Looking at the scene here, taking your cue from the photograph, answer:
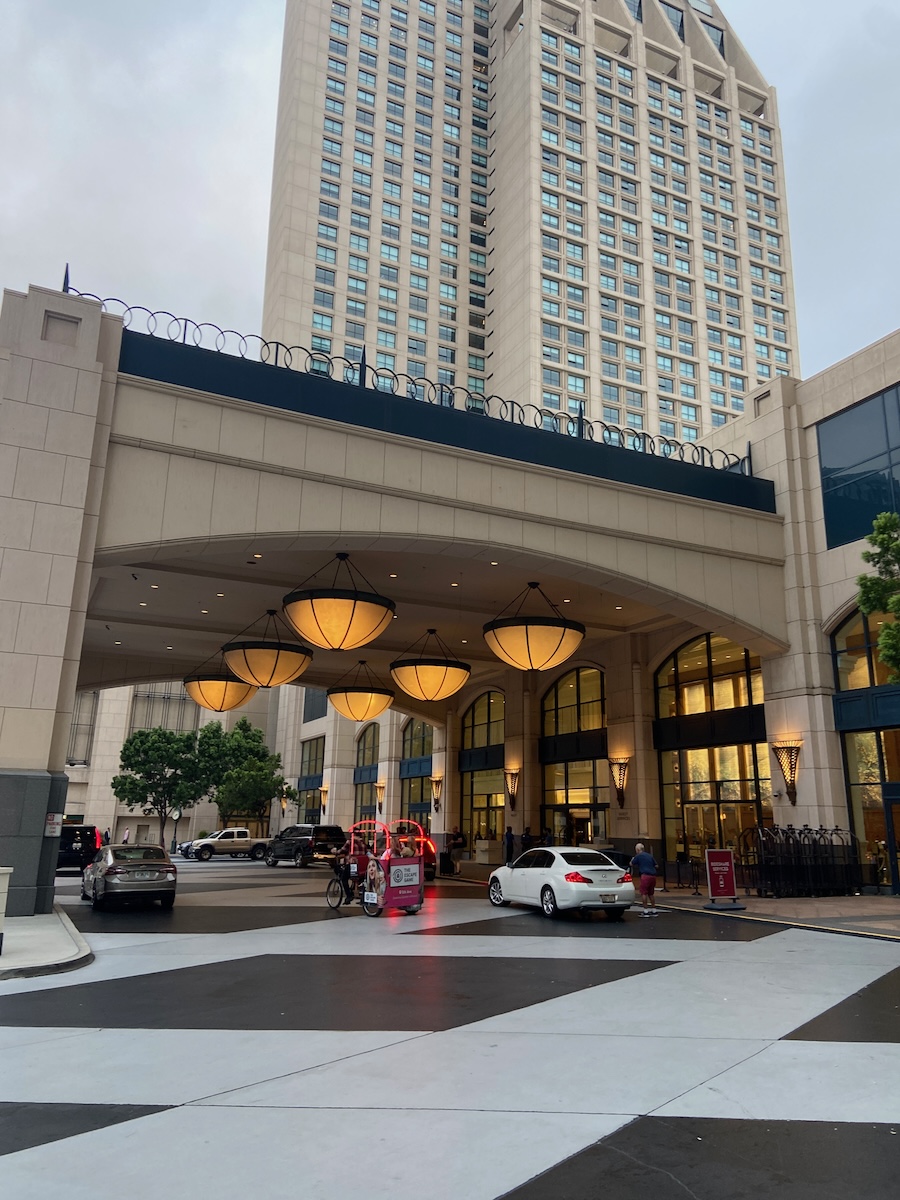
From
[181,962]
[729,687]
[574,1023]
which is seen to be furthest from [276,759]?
[574,1023]

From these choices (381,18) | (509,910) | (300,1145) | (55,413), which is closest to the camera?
(300,1145)

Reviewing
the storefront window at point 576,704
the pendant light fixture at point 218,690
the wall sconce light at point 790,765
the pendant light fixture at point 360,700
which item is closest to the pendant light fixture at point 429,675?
the pendant light fixture at point 360,700

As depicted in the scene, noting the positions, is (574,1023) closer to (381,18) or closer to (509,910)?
(509,910)

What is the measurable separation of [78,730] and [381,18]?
75.7 metres

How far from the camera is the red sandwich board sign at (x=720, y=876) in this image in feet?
66.5

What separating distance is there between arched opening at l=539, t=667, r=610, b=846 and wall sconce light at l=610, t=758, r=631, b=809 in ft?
5.00

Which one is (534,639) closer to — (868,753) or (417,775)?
(868,753)

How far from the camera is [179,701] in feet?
241

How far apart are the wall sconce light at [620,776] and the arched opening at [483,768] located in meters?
8.79

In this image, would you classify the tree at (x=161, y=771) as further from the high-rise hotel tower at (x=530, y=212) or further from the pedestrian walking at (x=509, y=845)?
the high-rise hotel tower at (x=530, y=212)

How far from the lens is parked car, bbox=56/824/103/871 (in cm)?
3403

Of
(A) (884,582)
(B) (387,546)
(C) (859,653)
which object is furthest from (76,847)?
(A) (884,582)

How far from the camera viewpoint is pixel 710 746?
29328mm

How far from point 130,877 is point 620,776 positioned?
1812 centimetres
